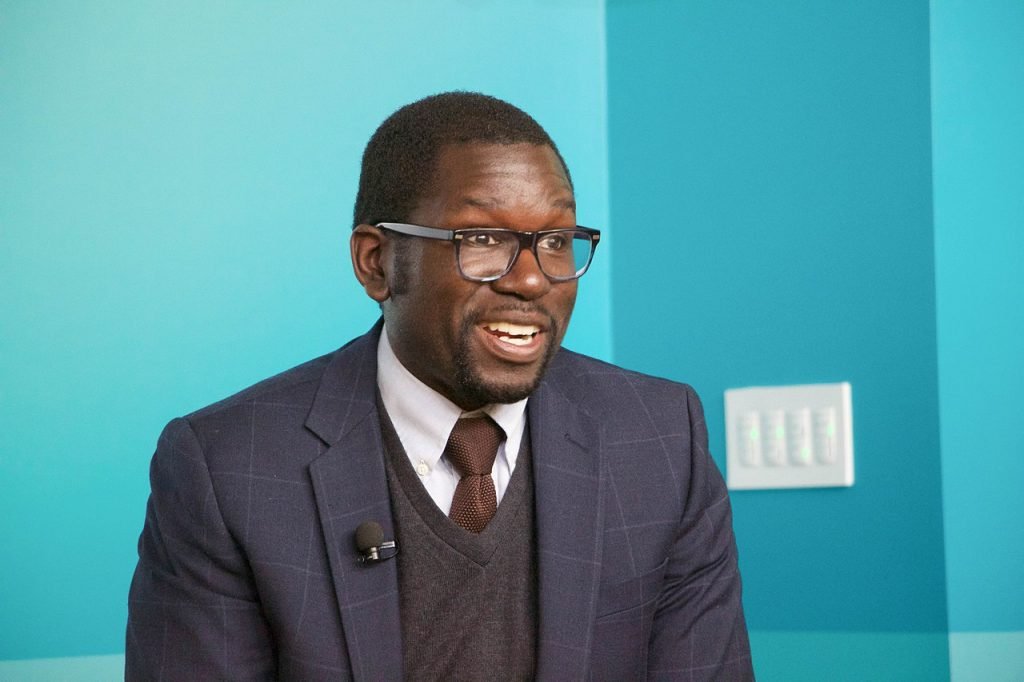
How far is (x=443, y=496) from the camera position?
1715 millimetres

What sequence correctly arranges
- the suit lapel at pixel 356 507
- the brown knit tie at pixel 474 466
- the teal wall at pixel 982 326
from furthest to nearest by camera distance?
1. the teal wall at pixel 982 326
2. the brown knit tie at pixel 474 466
3. the suit lapel at pixel 356 507

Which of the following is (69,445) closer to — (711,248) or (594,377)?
(594,377)

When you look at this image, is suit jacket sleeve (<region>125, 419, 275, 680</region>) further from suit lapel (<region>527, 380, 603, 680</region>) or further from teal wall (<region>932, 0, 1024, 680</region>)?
teal wall (<region>932, 0, 1024, 680</region>)

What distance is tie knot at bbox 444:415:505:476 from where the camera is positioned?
1.73 metres

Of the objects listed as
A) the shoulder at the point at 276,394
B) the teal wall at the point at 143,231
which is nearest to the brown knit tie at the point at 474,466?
the shoulder at the point at 276,394

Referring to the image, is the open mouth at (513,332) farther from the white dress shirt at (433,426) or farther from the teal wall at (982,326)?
the teal wall at (982,326)

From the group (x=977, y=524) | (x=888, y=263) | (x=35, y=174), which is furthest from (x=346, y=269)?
(x=977, y=524)

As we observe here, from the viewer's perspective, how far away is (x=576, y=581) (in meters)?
1.68

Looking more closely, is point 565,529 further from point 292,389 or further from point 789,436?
point 789,436

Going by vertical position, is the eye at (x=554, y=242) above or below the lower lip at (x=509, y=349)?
above

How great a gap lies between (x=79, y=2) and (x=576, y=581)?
1.39 metres

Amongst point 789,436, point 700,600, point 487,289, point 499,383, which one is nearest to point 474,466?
point 499,383

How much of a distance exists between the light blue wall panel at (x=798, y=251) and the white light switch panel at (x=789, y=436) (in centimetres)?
3

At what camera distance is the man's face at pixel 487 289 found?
1635 millimetres
